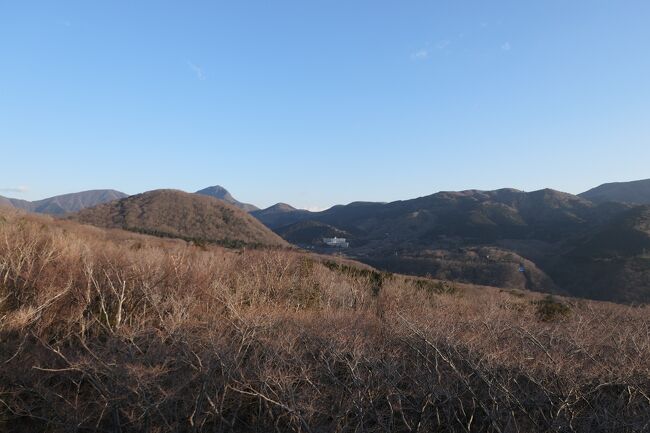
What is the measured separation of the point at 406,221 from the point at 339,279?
150 meters

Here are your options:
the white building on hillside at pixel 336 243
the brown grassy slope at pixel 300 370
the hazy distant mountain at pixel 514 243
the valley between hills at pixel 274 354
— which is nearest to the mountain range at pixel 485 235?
the hazy distant mountain at pixel 514 243

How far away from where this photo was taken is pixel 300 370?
1616 centimetres

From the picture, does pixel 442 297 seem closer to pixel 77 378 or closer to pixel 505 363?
pixel 505 363

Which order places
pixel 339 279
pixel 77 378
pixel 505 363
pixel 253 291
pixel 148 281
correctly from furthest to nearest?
pixel 339 279, pixel 253 291, pixel 148 281, pixel 77 378, pixel 505 363

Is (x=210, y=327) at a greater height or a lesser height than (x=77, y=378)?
greater

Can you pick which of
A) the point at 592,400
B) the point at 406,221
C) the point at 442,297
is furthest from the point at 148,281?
the point at 406,221

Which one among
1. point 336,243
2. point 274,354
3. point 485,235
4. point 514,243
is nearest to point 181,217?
point 336,243

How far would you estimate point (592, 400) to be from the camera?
43.3 feet

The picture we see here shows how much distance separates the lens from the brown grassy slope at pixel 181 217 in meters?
110

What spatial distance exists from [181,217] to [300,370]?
109 metres

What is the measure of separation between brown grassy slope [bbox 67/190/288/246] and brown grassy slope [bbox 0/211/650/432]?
83251 millimetres

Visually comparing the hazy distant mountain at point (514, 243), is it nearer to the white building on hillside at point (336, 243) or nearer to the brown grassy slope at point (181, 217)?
the white building on hillside at point (336, 243)

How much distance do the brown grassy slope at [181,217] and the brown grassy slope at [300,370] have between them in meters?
83.3

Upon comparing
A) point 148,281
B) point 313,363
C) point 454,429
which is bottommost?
point 454,429
